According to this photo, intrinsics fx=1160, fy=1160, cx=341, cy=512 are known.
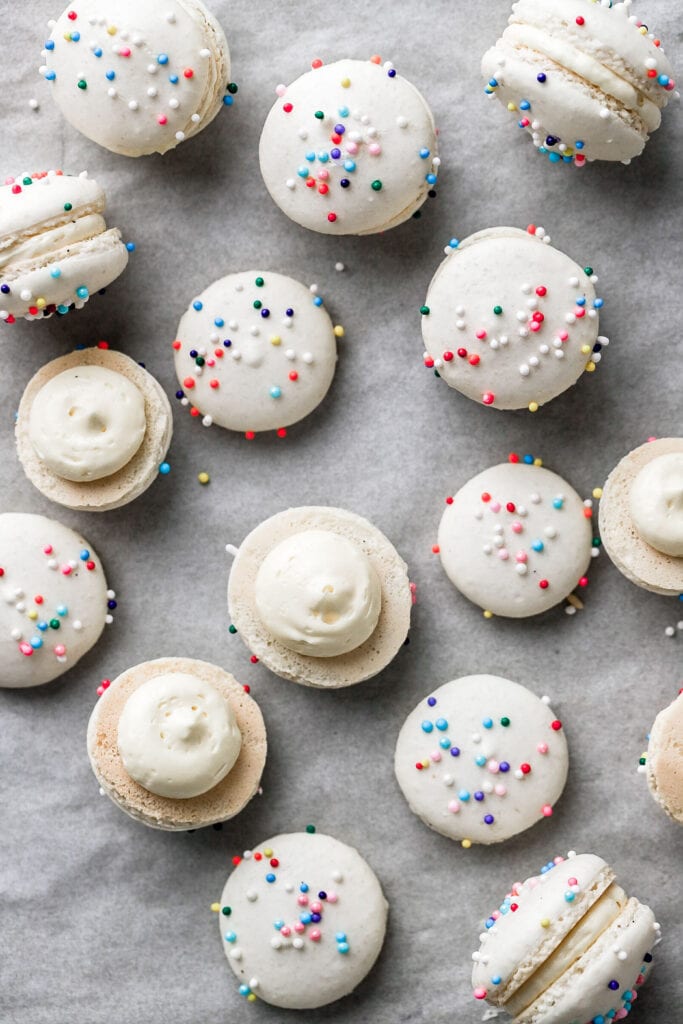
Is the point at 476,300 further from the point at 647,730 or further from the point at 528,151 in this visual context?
the point at 647,730

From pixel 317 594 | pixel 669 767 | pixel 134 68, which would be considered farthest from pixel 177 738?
pixel 134 68

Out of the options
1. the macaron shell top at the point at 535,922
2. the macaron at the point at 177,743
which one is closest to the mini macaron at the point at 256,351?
the macaron at the point at 177,743

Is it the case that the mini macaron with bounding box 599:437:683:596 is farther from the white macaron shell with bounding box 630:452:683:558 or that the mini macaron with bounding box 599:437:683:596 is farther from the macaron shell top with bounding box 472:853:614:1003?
the macaron shell top with bounding box 472:853:614:1003

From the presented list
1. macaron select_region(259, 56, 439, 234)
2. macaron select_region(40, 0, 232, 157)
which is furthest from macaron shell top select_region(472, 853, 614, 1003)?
macaron select_region(40, 0, 232, 157)

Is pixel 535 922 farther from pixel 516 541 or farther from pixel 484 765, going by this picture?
pixel 516 541

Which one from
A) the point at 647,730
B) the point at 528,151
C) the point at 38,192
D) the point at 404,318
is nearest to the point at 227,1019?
the point at 647,730

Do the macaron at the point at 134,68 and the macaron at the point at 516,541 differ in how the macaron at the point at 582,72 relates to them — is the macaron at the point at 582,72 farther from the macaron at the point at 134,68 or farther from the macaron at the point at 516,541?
the macaron at the point at 516,541

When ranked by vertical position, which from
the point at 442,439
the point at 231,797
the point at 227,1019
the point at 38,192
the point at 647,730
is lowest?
the point at 227,1019
